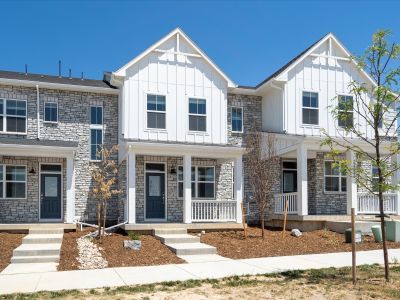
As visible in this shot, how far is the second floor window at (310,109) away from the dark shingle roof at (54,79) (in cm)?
867

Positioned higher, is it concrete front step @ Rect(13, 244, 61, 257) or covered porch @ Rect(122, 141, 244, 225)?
covered porch @ Rect(122, 141, 244, 225)

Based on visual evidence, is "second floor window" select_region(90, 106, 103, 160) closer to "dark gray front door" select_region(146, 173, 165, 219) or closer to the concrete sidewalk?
"dark gray front door" select_region(146, 173, 165, 219)

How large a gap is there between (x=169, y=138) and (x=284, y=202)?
575 centimetres

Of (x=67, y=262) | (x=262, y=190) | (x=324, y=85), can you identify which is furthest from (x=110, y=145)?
(x=324, y=85)

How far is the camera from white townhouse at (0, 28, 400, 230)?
18.8 metres

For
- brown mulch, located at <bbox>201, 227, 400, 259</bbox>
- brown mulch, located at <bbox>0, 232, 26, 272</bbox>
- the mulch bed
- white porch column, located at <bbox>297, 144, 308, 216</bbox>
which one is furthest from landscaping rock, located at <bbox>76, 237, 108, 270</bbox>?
white porch column, located at <bbox>297, 144, 308, 216</bbox>

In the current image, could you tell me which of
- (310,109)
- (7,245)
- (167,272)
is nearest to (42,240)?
(7,245)

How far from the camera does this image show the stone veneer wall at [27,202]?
18703 millimetres

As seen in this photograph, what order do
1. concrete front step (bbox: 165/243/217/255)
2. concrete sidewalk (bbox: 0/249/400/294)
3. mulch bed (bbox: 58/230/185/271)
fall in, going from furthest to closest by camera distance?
concrete front step (bbox: 165/243/217/255) < mulch bed (bbox: 58/230/185/271) < concrete sidewalk (bbox: 0/249/400/294)

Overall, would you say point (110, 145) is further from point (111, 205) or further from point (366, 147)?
point (366, 147)

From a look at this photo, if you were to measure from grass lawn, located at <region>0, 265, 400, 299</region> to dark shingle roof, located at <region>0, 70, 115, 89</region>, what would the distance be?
12769mm

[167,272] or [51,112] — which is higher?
[51,112]

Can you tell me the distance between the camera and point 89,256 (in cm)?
1323

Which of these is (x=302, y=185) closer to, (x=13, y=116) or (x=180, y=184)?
(x=180, y=184)
